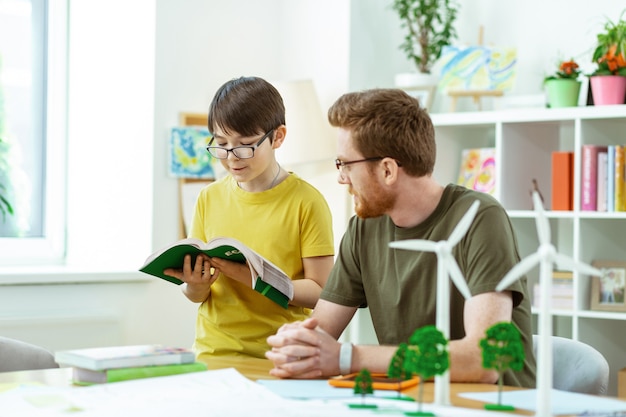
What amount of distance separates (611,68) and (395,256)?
1.83 metres

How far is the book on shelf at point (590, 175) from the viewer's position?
365 centimetres

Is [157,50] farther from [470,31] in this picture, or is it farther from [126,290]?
[470,31]

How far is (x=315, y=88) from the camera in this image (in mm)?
4254

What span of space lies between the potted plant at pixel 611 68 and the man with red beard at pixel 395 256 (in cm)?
170

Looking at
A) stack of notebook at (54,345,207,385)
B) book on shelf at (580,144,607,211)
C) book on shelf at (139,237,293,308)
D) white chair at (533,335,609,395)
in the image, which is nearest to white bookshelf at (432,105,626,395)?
book on shelf at (580,144,607,211)

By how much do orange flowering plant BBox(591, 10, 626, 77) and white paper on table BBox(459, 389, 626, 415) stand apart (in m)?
2.18

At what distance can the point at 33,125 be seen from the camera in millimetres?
4102

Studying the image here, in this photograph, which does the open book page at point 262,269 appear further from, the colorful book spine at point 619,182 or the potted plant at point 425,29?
the potted plant at point 425,29

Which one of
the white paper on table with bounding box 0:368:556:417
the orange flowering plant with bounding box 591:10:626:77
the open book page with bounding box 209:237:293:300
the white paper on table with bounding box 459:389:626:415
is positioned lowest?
the white paper on table with bounding box 0:368:556:417

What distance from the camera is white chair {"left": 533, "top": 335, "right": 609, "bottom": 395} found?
6.66ft

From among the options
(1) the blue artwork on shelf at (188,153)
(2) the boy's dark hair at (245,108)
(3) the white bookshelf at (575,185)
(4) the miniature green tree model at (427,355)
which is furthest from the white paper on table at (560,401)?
(1) the blue artwork on shelf at (188,153)

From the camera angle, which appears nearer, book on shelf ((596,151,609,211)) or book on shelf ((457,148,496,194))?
book on shelf ((596,151,609,211))

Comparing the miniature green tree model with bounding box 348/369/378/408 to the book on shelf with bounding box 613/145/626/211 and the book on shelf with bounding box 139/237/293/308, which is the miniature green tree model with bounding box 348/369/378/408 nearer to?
the book on shelf with bounding box 139/237/293/308

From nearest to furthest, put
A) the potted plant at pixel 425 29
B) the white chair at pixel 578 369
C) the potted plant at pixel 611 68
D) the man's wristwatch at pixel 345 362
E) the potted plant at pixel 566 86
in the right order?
the man's wristwatch at pixel 345 362
the white chair at pixel 578 369
the potted plant at pixel 611 68
the potted plant at pixel 566 86
the potted plant at pixel 425 29
